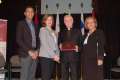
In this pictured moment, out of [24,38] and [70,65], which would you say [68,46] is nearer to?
[70,65]

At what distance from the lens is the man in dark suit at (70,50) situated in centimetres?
629

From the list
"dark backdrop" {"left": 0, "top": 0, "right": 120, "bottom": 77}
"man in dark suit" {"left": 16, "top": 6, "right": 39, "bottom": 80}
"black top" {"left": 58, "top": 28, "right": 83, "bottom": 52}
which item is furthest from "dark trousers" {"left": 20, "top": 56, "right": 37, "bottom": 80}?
"dark backdrop" {"left": 0, "top": 0, "right": 120, "bottom": 77}

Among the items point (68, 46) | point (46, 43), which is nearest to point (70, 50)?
point (68, 46)

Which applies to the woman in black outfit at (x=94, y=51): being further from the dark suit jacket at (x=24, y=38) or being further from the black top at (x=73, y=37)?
the dark suit jacket at (x=24, y=38)

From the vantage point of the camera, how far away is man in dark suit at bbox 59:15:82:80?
629cm

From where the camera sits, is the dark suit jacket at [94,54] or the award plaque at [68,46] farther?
the award plaque at [68,46]

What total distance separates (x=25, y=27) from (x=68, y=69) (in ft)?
3.58

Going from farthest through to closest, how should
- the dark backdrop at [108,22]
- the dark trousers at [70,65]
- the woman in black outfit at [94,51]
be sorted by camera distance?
the dark backdrop at [108,22] → the dark trousers at [70,65] → the woman in black outfit at [94,51]

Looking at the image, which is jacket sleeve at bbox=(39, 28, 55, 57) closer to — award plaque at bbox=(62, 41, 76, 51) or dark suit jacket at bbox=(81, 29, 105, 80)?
award plaque at bbox=(62, 41, 76, 51)

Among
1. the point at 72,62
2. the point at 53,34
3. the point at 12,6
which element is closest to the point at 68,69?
the point at 72,62

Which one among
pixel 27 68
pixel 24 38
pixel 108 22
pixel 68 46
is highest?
pixel 108 22

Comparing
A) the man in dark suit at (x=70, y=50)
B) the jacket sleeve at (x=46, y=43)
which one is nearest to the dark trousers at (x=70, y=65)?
the man in dark suit at (x=70, y=50)

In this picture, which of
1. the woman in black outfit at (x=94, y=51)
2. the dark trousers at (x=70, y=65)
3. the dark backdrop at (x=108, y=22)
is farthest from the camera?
the dark backdrop at (x=108, y=22)

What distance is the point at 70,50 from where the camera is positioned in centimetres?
633
